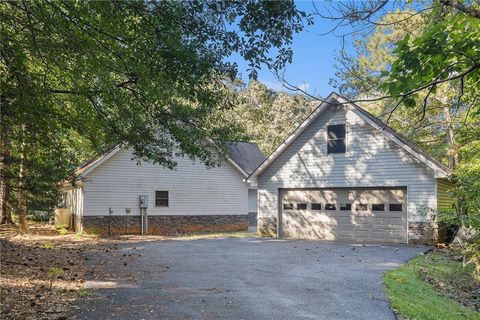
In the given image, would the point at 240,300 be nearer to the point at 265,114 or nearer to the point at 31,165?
the point at 31,165

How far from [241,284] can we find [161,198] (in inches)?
610

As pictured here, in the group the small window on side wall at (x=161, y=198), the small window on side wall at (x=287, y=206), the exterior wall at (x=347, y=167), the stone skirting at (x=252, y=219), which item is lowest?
the stone skirting at (x=252, y=219)

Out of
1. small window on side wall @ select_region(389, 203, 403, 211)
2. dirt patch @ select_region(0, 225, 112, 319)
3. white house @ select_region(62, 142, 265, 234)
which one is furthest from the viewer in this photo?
white house @ select_region(62, 142, 265, 234)

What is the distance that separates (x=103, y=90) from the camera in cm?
838

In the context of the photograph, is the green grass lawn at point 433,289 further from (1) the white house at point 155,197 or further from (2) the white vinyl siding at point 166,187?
(2) the white vinyl siding at point 166,187

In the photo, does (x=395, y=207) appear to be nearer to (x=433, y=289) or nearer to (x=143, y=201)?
(x=433, y=289)

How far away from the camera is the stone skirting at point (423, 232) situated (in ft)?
52.0

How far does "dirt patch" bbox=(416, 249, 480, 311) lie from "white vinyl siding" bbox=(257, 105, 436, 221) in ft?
11.5

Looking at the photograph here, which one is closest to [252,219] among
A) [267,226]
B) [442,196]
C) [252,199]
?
[252,199]

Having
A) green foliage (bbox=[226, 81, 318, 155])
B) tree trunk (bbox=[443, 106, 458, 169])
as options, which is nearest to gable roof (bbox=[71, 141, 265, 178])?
tree trunk (bbox=[443, 106, 458, 169])

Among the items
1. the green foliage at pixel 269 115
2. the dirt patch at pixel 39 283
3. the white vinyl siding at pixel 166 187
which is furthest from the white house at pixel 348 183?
the green foliage at pixel 269 115

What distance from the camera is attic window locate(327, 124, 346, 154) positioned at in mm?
18375

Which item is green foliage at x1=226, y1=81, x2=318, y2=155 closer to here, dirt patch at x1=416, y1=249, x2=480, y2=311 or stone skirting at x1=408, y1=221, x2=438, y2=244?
stone skirting at x1=408, y1=221, x2=438, y2=244

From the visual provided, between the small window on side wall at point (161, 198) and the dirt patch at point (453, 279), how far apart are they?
14.5 metres
